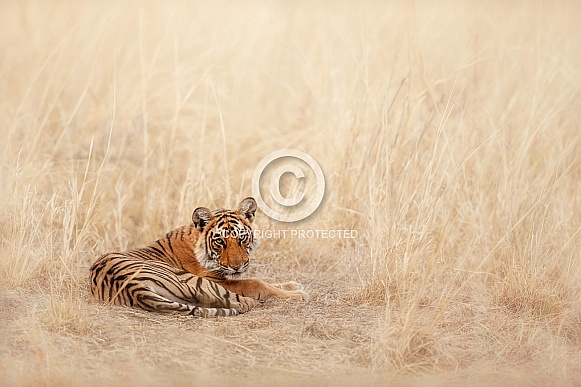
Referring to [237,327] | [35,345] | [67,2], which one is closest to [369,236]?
[237,327]

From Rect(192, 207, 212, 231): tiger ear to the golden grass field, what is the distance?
67 cm

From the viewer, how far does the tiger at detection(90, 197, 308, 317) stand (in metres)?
4.40

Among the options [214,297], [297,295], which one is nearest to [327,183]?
[297,295]

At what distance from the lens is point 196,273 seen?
4867 mm

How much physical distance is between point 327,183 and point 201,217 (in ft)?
5.04

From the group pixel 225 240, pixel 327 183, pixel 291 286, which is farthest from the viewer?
pixel 327 183

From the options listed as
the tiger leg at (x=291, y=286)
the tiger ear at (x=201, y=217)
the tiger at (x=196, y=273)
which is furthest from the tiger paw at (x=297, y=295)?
the tiger ear at (x=201, y=217)

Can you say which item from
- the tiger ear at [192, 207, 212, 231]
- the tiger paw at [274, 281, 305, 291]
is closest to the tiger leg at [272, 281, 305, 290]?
the tiger paw at [274, 281, 305, 291]

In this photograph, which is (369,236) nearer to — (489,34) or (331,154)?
(331,154)

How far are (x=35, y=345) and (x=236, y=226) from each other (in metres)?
1.42

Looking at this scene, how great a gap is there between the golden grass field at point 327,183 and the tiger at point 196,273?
0.13 meters

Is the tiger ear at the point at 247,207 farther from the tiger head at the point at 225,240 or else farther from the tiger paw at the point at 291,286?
the tiger paw at the point at 291,286

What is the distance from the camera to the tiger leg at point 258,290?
186 inches

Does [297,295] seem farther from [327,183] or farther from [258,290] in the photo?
[327,183]
